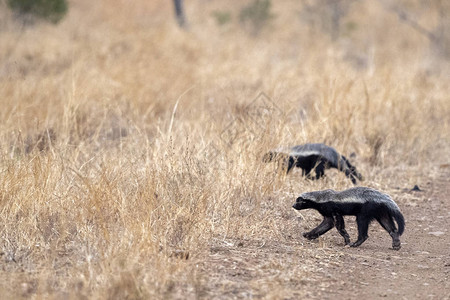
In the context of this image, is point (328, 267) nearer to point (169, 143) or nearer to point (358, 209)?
point (358, 209)

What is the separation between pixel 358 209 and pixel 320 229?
318mm

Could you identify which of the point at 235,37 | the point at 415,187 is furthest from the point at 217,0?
the point at 415,187

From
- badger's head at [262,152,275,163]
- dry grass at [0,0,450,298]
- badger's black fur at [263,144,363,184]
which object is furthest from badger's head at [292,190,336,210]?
badger's black fur at [263,144,363,184]

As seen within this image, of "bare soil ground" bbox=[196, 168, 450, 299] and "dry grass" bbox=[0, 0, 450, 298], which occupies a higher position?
"dry grass" bbox=[0, 0, 450, 298]

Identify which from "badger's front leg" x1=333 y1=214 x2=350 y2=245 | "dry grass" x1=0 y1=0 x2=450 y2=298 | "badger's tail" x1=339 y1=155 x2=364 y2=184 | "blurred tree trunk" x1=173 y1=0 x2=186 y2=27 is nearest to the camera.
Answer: "dry grass" x1=0 y1=0 x2=450 y2=298

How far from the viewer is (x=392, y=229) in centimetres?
474

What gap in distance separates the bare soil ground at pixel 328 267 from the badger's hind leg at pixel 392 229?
0.19 feet

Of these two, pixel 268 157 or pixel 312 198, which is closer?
pixel 312 198

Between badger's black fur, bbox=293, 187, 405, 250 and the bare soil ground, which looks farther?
badger's black fur, bbox=293, 187, 405, 250

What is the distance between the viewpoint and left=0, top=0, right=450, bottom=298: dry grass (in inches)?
150

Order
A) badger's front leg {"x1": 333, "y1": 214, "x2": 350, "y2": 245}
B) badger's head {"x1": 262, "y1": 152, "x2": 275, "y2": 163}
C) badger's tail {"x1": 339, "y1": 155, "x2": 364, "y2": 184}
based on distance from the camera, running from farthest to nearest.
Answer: badger's tail {"x1": 339, "y1": 155, "x2": 364, "y2": 184} → badger's head {"x1": 262, "y1": 152, "x2": 275, "y2": 163} → badger's front leg {"x1": 333, "y1": 214, "x2": 350, "y2": 245}

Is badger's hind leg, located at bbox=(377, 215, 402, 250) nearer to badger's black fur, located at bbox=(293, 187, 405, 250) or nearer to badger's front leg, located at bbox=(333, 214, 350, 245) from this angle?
badger's black fur, located at bbox=(293, 187, 405, 250)

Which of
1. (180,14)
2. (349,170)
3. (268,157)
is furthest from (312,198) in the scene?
(180,14)

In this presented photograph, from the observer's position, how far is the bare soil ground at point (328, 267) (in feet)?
12.1
